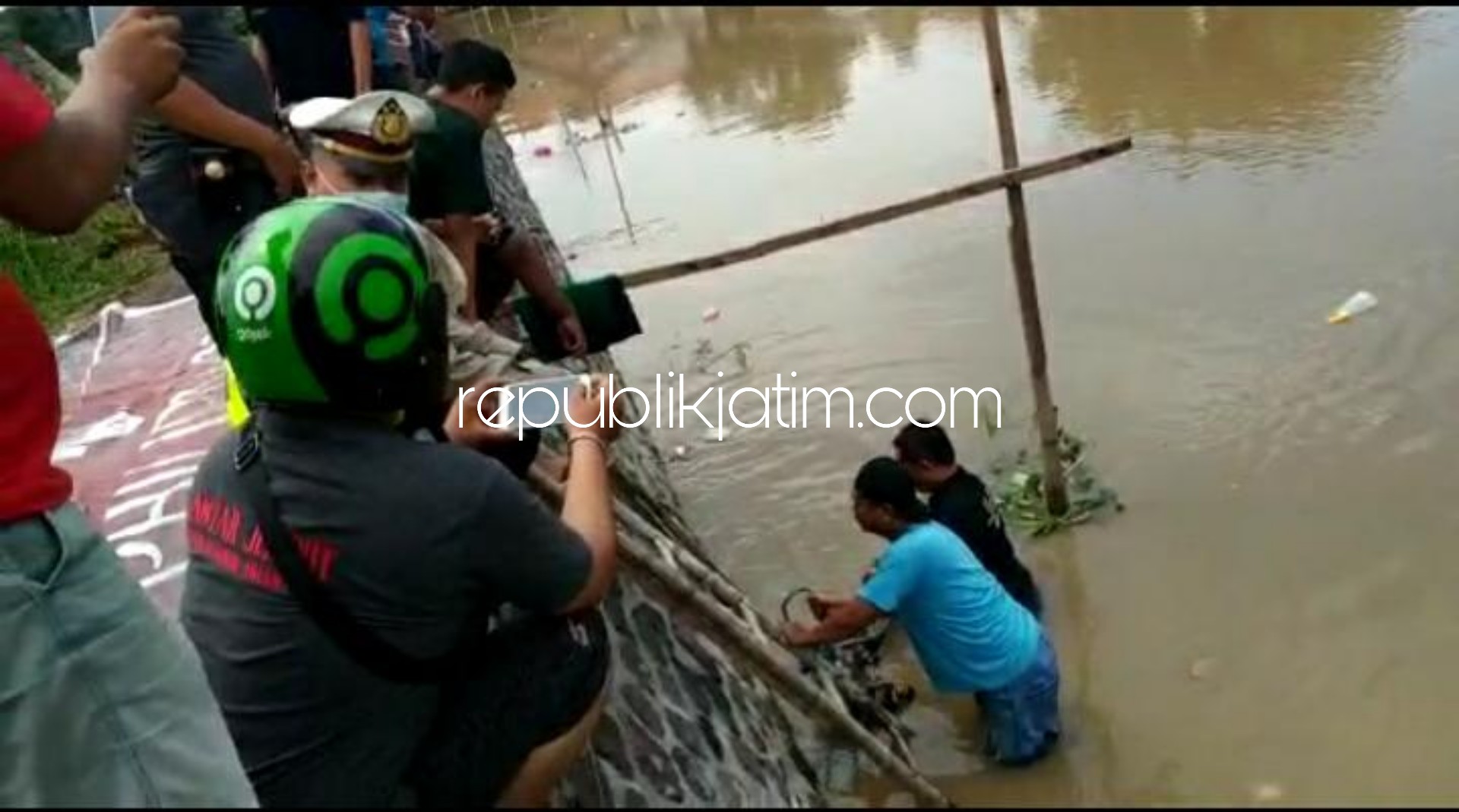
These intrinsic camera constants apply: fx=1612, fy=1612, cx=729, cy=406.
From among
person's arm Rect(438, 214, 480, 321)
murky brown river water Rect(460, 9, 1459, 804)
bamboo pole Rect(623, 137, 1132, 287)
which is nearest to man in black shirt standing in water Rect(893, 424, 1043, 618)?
murky brown river water Rect(460, 9, 1459, 804)

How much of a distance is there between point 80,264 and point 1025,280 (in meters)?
5.26

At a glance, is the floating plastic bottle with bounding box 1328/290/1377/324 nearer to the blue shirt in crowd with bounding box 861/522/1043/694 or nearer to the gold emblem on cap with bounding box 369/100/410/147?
the blue shirt in crowd with bounding box 861/522/1043/694

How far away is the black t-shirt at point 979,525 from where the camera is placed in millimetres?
5133

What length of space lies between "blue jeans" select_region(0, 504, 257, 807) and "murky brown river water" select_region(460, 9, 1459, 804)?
4.35 ft

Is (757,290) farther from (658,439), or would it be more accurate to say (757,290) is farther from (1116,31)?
(1116,31)

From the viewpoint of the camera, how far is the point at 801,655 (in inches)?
181

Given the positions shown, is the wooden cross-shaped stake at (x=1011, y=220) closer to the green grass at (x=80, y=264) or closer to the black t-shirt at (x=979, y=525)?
the black t-shirt at (x=979, y=525)

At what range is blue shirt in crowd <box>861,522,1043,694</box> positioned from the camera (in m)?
4.54

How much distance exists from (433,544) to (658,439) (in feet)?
19.0

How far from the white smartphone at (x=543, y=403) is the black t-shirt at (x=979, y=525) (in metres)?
2.50

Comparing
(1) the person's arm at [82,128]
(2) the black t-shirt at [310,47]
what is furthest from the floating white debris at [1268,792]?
(2) the black t-shirt at [310,47]

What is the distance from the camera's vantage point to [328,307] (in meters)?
2.30

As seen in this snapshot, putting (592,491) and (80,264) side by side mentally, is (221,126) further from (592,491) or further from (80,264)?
(80,264)

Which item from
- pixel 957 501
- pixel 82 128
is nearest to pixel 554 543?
pixel 82 128
